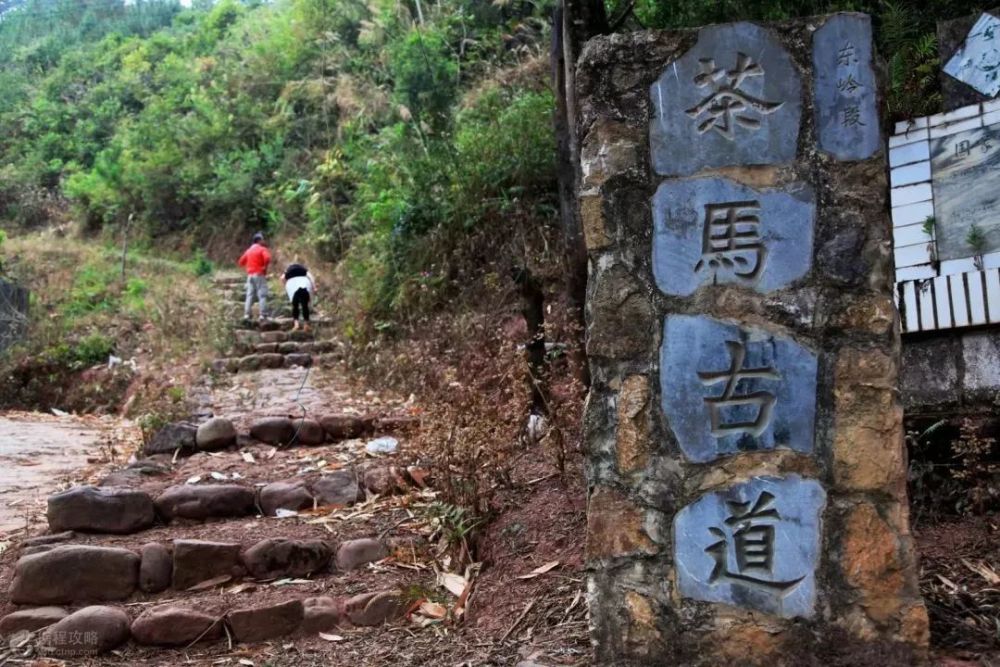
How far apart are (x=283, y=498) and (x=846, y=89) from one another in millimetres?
3556

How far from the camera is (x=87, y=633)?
3.67 m

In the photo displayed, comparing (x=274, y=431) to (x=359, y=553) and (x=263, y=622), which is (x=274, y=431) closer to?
(x=359, y=553)

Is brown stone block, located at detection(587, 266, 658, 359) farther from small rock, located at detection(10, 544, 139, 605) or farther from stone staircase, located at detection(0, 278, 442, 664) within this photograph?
small rock, located at detection(10, 544, 139, 605)

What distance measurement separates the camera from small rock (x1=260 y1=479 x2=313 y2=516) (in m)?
4.95

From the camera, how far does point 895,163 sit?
13.9ft

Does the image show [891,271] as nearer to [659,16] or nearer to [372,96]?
[659,16]

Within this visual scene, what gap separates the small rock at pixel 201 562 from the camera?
415 cm

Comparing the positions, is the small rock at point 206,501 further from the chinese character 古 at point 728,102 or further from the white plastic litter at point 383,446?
the chinese character 古 at point 728,102

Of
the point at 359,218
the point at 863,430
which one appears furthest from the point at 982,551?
the point at 359,218

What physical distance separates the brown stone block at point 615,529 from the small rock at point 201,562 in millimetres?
2096

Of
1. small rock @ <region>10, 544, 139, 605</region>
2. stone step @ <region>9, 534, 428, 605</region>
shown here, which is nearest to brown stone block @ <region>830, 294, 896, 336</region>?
stone step @ <region>9, 534, 428, 605</region>

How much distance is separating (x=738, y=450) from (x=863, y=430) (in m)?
0.36

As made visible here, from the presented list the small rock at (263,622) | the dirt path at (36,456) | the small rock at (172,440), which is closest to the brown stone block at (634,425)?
the small rock at (263,622)

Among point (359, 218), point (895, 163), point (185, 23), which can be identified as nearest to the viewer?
point (895, 163)
